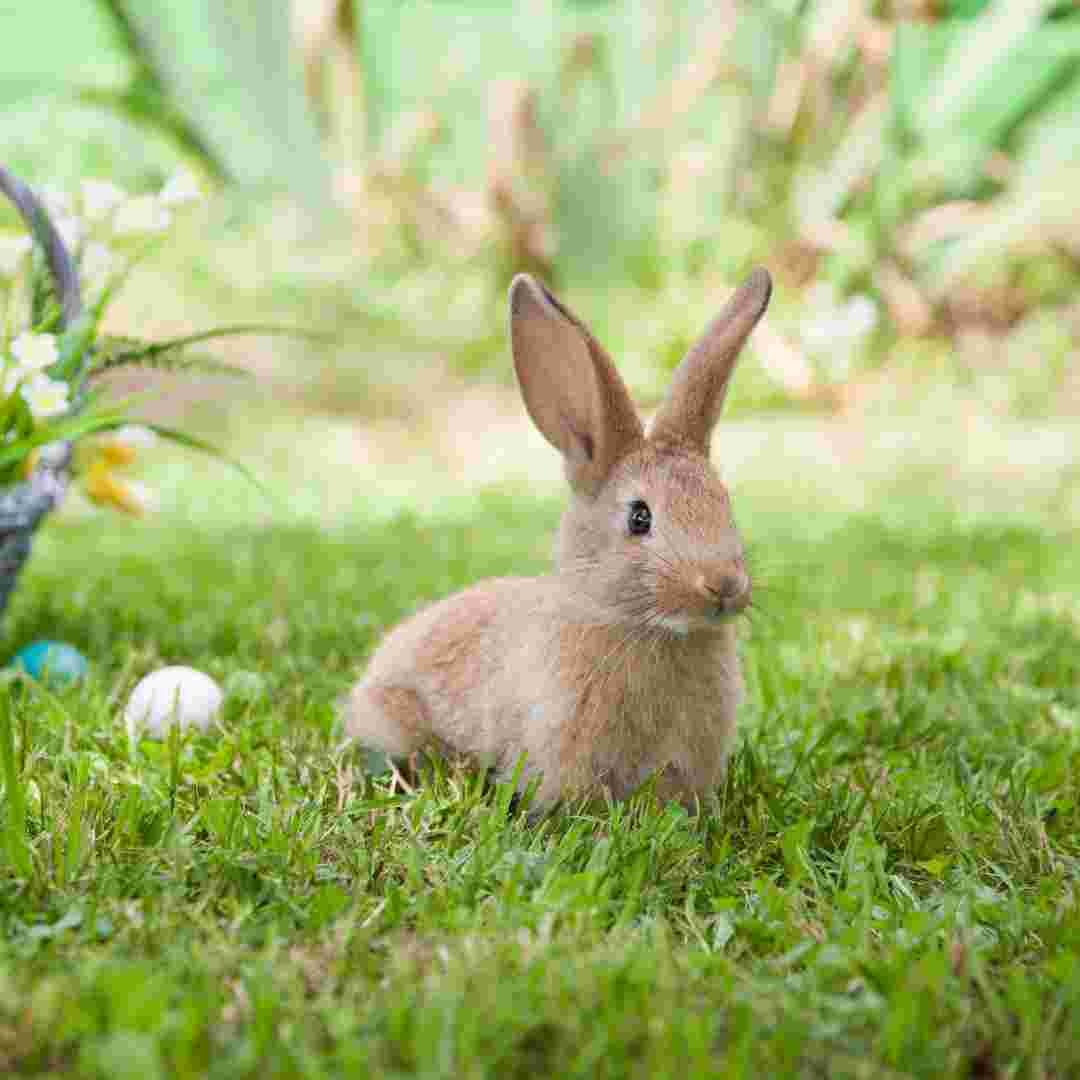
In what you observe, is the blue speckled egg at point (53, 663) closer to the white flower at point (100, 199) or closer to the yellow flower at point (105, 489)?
the yellow flower at point (105, 489)

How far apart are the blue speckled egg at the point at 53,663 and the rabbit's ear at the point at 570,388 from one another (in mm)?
1277

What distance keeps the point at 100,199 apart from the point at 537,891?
2201 mm

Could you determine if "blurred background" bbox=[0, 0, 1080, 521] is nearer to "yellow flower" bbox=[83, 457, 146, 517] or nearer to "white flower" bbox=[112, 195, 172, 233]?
"yellow flower" bbox=[83, 457, 146, 517]

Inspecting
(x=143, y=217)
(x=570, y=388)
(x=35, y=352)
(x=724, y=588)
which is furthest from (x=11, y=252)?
(x=724, y=588)

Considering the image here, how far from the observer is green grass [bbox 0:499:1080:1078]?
158cm

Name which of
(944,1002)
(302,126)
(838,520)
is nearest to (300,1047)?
(944,1002)

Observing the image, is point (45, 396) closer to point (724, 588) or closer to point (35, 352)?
point (35, 352)

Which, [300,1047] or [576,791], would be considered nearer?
[300,1047]

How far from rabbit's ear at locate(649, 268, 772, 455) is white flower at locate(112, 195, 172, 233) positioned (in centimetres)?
135

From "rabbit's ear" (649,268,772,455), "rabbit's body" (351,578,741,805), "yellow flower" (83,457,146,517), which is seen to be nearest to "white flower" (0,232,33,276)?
"yellow flower" (83,457,146,517)

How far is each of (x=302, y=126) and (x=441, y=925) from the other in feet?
27.7

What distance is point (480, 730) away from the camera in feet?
8.86

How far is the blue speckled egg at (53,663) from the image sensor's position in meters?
3.11

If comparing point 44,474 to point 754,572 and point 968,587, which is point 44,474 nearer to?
point 754,572
